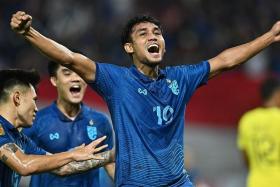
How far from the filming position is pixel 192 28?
50.5ft

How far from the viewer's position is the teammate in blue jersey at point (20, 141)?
665 centimetres

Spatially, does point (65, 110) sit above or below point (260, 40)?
below

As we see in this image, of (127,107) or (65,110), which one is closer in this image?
(127,107)

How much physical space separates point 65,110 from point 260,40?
2.11m

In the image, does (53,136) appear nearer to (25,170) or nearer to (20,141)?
(20,141)

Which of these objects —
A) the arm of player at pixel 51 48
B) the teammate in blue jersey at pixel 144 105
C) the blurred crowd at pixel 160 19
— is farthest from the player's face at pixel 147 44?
the blurred crowd at pixel 160 19

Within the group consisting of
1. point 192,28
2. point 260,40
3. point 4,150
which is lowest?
point 4,150

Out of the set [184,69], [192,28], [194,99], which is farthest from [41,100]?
[184,69]

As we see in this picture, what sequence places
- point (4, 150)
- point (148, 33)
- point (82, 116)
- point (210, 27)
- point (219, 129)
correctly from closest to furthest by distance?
point (4, 150)
point (148, 33)
point (82, 116)
point (219, 129)
point (210, 27)

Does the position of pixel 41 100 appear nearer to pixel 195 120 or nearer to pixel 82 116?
pixel 195 120

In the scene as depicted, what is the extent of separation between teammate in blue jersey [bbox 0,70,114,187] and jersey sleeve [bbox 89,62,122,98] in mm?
482

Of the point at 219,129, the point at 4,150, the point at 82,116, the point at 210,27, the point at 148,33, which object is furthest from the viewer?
the point at 210,27

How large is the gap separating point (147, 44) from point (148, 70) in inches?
8.3

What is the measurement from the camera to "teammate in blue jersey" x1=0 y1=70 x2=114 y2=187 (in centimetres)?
665
